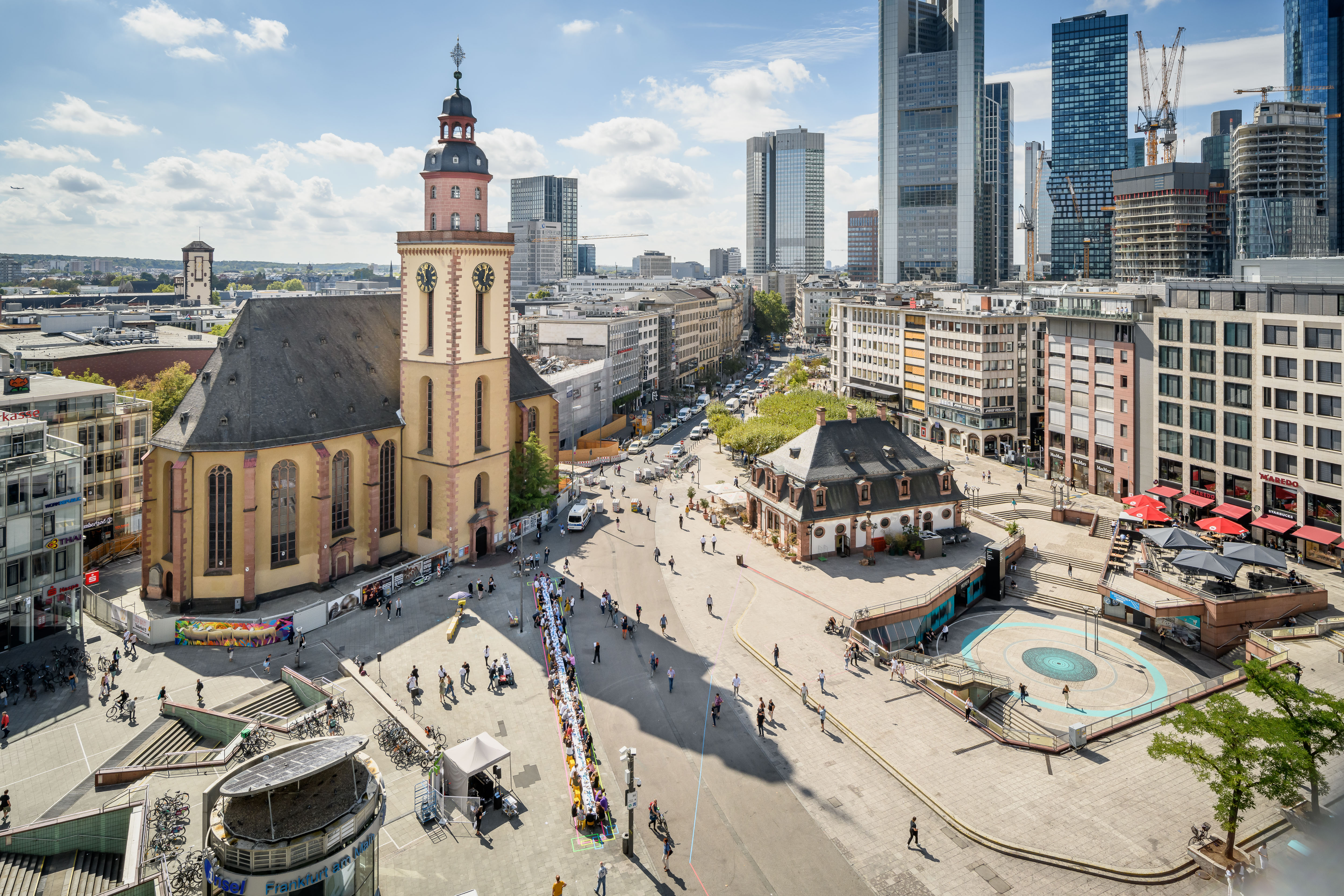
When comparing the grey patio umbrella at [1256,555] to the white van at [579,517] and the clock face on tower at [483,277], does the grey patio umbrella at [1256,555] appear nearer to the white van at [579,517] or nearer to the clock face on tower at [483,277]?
the white van at [579,517]

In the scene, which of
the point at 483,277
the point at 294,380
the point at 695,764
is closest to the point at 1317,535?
the point at 695,764

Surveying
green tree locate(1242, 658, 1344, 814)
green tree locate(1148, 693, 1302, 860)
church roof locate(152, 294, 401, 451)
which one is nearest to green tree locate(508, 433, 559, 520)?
church roof locate(152, 294, 401, 451)

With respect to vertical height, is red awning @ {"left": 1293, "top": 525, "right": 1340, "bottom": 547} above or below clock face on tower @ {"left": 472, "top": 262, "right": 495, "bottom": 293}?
below

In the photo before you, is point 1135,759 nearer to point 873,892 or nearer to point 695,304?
point 873,892

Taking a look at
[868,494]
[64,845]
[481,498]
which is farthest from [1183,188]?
[64,845]

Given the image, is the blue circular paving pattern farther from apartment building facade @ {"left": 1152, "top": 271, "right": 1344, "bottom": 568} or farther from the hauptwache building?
the hauptwache building

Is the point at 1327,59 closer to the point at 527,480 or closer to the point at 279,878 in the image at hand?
the point at 527,480
